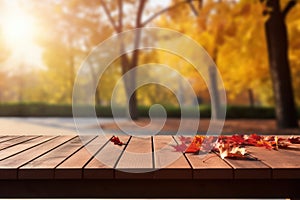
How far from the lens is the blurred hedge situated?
21.3 metres

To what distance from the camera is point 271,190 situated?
205 cm

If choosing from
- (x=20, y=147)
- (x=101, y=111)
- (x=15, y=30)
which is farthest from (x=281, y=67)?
(x=15, y=30)

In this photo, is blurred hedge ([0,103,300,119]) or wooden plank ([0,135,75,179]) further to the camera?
blurred hedge ([0,103,300,119])

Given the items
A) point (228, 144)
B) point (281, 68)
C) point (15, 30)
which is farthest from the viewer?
point (15, 30)

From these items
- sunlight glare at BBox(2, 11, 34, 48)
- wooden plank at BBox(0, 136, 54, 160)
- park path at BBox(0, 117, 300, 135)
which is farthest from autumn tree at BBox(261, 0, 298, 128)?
sunlight glare at BBox(2, 11, 34, 48)

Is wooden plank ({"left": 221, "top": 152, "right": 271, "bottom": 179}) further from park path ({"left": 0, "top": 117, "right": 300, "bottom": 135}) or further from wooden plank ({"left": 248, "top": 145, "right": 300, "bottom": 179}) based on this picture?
park path ({"left": 0, "top": 117, "right": 300, "bottom": 135})

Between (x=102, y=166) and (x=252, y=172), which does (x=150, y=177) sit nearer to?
(x=102, y=166)

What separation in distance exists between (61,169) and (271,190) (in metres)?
1.22

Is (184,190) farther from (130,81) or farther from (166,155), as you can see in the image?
(130,81)

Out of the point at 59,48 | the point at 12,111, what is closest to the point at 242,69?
the point at 59,48

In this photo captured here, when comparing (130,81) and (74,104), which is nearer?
(74,104)

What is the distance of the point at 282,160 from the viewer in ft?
7.23

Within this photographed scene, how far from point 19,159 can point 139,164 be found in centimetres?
80

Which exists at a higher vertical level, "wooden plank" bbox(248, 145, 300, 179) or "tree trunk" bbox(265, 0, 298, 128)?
"tree trunk" bbox(265, 0, 298, 128)
